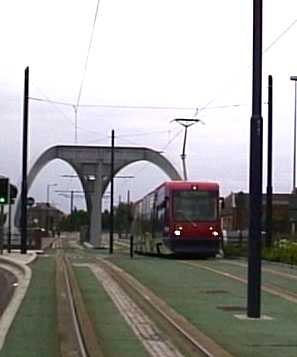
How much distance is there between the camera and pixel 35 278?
2923 cm

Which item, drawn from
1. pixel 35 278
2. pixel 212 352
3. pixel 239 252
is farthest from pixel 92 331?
pixel 239 252

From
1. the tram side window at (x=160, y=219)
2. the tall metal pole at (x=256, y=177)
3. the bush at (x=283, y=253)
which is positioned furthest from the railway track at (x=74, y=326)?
the tram side window at (x=160, y=219)

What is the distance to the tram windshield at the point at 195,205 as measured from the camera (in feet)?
150

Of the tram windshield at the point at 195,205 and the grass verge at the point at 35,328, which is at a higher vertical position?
the tram windshield at the point at 195,205

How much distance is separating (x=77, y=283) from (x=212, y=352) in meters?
14.3

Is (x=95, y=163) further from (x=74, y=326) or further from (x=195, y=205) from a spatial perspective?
(x=74, y=326)

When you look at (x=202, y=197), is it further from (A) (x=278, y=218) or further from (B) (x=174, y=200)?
(A) (x=278, y=218)

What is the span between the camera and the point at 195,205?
46.0 m

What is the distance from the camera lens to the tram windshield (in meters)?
45.6

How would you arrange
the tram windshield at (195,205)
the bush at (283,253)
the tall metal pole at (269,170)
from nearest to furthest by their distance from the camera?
the bush at (283,253)
the tram windshield at (195,205)
the tall metal pole at (269,170)

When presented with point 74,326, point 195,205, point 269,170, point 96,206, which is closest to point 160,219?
point 195,205

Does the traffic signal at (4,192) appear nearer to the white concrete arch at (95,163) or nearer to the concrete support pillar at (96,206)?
the white concrete arch at (95,163)

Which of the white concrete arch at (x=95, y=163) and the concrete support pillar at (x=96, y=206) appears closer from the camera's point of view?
the white concrete arch at (x=95, y=163)

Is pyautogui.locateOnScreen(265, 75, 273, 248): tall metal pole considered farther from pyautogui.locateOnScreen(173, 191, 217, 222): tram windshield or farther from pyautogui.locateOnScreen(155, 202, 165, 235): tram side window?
pyautogui.locateOnScreen(155, 202, 165, 235): tram side window
